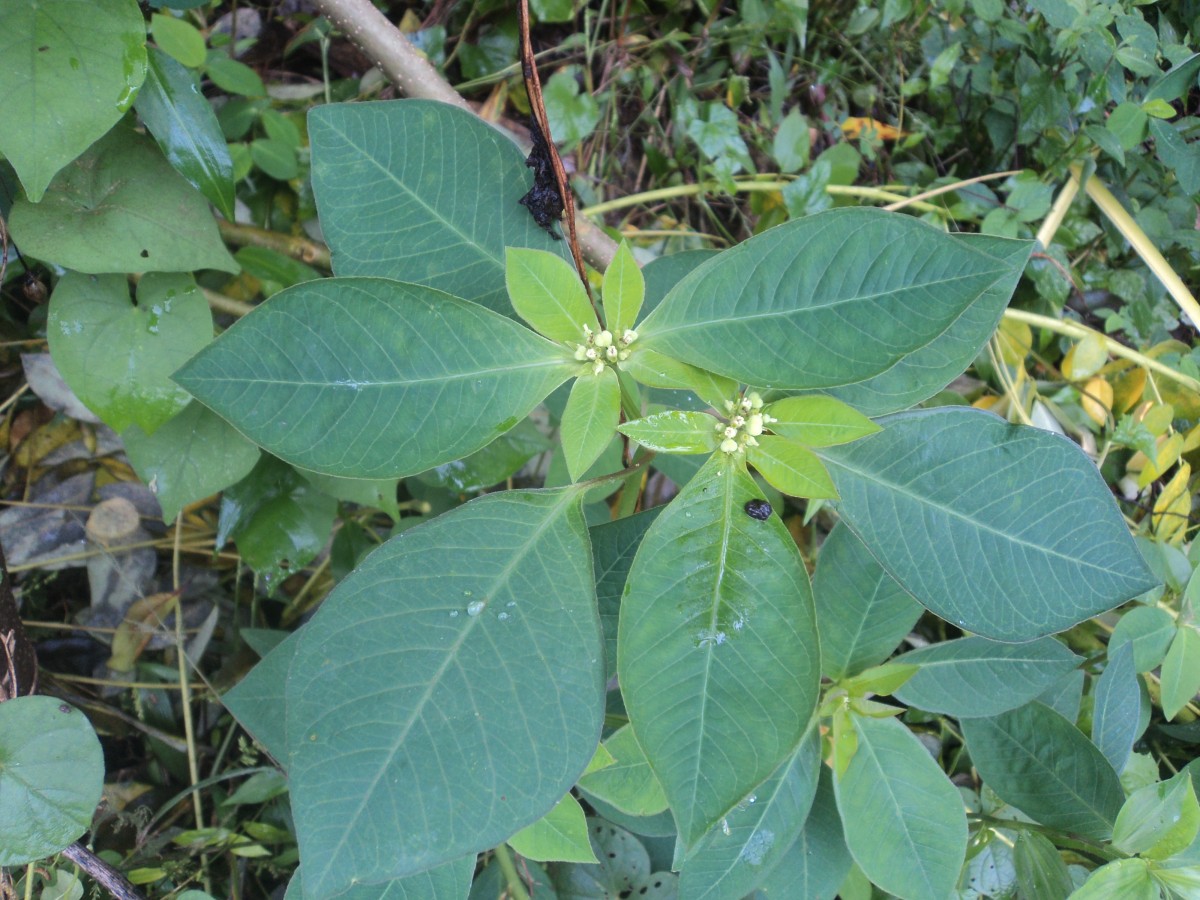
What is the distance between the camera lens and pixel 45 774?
43.4 inches

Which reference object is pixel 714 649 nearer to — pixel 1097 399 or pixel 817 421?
pixel 817 421

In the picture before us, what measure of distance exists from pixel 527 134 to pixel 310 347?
125cm

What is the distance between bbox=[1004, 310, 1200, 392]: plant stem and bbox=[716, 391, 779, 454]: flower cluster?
3.55 ft

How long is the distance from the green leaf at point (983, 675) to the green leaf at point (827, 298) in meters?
0.56

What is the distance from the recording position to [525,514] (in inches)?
34.5

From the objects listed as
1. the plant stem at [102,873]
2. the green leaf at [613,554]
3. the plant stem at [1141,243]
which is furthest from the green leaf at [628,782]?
the plant stem at [1141,243]

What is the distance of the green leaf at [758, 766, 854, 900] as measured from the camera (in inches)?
44.8

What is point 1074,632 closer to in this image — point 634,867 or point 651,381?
point 634,867

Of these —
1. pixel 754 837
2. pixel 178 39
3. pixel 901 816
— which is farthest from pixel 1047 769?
pixel 178 39

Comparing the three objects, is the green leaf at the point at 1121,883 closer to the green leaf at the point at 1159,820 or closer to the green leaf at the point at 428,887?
the green leaf at the point at 1159,820

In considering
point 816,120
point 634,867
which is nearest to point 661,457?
point 634,867

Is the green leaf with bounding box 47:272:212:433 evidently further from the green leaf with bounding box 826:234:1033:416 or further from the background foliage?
the green leaf with bounding box 826:234:1033:416

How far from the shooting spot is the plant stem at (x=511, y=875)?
47.8 inches

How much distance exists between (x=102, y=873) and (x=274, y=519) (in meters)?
0.59
